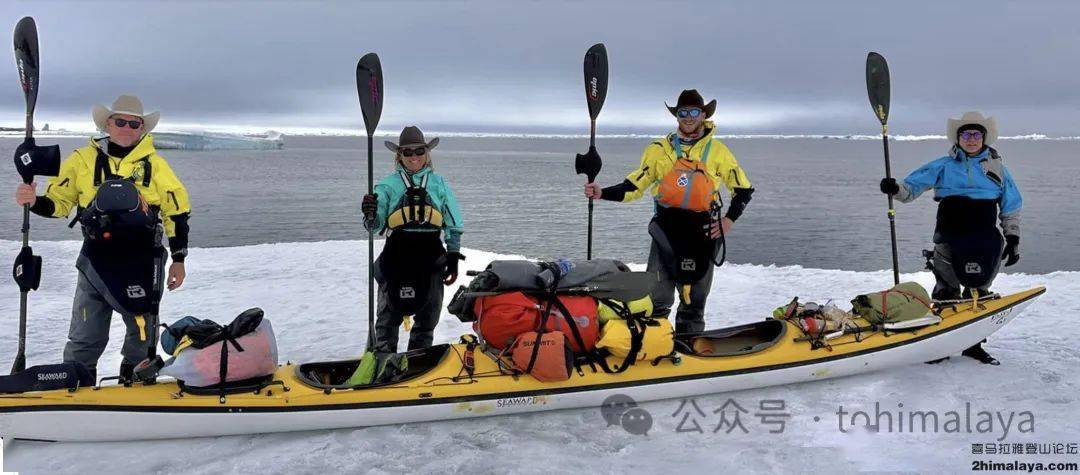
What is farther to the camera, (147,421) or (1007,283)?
(1007,283)

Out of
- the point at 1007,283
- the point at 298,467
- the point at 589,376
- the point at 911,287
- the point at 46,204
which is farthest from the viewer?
the point at 1007,283

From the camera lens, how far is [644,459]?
3754 mm

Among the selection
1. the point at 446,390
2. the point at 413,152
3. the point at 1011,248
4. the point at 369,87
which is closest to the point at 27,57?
the point at 369,87

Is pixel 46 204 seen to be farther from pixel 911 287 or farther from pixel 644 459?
pixel 911 287

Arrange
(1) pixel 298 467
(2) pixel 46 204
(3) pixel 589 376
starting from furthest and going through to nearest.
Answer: (3) pixel 589 376, (2) pixel 46 204, (1) pixel 298 467

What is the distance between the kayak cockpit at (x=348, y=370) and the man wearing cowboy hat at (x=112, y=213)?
1.01 metres

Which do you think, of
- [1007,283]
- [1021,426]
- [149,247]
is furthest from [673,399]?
[1007,283]

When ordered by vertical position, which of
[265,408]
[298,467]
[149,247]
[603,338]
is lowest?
[298,467]

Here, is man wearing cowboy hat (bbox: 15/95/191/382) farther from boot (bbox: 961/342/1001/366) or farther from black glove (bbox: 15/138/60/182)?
boot (bbox: 961/342/1001/366)

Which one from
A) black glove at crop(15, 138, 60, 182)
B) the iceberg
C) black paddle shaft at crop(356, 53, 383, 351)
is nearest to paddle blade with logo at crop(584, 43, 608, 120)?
black paddle shaft at crop(356, 53, 383, 351)

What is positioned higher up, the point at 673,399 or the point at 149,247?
the point at 149,247

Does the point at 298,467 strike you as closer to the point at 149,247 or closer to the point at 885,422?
the point at 149,247

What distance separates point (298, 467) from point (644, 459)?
186cm

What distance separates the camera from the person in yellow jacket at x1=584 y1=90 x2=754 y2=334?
5.10m
